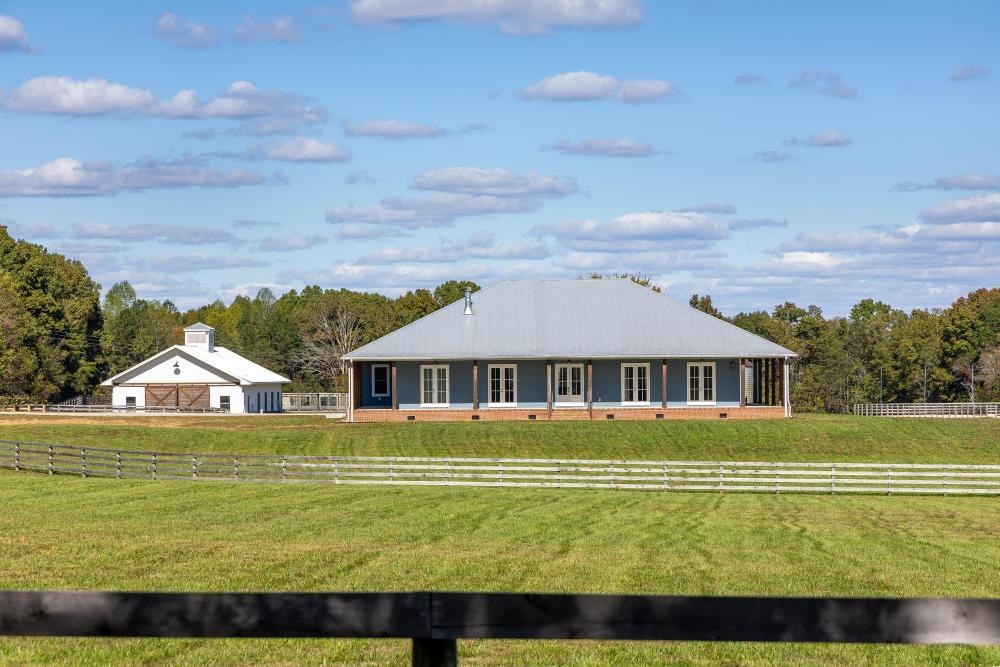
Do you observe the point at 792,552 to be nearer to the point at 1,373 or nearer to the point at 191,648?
the point at 191,648

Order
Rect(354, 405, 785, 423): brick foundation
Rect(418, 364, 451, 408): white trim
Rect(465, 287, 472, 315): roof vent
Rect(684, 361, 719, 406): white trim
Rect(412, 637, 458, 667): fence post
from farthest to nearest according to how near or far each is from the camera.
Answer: Rect(465, 287, 472, 315): roof vent < Rect(418, 364, 451, 408): white trim < Rect(684, 361, 719, 406): white trim < Rect(354, 405, 785, 423): brick foundation < Rect(412, 637, 458, 667): fence post

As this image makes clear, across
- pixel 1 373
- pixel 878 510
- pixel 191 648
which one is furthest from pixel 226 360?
pixel 191 648

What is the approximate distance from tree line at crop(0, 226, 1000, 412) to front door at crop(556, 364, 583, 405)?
37.7 m

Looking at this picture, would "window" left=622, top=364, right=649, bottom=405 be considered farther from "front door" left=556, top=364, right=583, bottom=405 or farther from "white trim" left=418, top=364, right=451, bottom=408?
"white trim" left=418, top=364, right=451, bottom=408

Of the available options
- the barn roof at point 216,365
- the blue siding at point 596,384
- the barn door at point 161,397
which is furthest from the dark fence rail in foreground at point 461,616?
the barn door at point 161,397

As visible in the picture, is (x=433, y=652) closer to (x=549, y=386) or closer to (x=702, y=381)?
(x=549, y=386)

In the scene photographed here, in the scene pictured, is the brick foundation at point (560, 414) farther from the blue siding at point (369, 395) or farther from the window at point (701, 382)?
the blue siding at point (369, 395)

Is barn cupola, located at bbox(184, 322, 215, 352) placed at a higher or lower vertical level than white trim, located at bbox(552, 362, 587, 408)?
higher

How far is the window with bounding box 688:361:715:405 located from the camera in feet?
202

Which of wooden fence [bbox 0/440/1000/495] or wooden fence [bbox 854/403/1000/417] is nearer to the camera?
wooden fence [bbox 0/440/1000/495]

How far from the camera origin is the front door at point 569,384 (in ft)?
203

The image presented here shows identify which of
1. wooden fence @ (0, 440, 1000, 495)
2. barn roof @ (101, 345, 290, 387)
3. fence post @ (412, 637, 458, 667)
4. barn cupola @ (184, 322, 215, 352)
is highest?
barn cupola @ (184, 322, 215, 352)

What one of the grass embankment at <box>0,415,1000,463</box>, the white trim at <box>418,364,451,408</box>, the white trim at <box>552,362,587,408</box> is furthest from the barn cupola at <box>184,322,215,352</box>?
the white trim at <box>552,362,587,408</box>

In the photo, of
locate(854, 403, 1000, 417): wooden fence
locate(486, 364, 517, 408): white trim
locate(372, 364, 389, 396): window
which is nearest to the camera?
locate(486, 364, 517, 408): white trim
